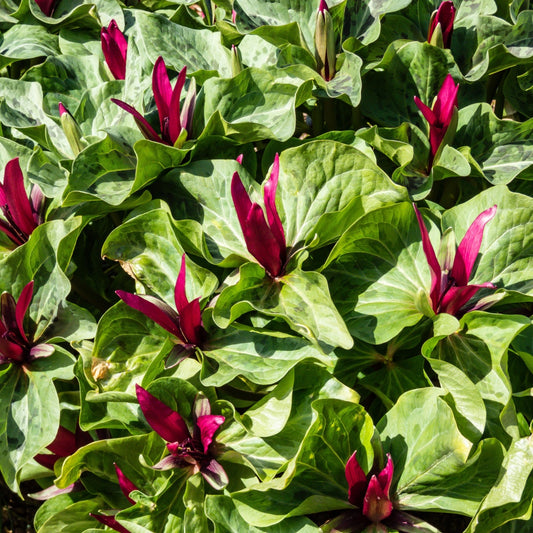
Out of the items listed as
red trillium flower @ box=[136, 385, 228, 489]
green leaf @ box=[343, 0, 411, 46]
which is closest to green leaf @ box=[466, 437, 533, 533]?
red trillium flower @ box=[136, 385, 228, 489]

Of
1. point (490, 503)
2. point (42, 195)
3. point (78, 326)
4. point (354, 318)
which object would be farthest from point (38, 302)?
point (490, 503)

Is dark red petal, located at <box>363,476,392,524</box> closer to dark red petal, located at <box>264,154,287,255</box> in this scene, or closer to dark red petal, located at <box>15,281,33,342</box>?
dark red petal, located at <box>264,154,287,255</box>

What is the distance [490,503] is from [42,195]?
989 millimetres

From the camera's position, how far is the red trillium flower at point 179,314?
3.71 feet

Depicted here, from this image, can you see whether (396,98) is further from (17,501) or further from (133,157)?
(17,501)

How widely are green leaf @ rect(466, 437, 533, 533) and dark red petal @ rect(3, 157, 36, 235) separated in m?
0.95

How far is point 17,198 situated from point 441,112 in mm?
819

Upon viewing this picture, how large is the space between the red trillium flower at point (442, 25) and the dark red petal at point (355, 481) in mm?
904

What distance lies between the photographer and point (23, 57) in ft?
5.55

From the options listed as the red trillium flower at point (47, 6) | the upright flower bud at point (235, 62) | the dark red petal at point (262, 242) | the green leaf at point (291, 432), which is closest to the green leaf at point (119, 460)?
the green leaf at point (291, 432)

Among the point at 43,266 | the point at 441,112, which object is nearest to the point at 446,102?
the point at 441,112

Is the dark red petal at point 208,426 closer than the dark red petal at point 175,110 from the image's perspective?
Yes

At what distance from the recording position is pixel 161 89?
135cm

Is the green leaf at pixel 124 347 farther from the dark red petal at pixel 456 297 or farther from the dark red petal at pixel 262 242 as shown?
the dark red petal at pixel 456 297
